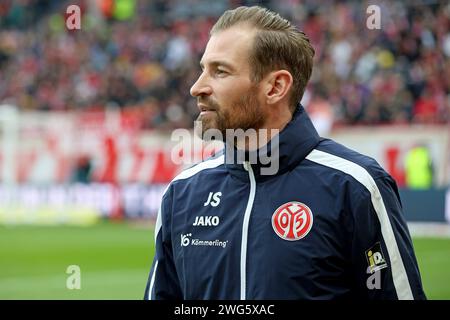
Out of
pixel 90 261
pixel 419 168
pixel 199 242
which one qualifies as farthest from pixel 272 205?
pixel 419 168

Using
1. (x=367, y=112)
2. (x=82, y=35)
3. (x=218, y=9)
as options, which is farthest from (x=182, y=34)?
(x=367, y=112)

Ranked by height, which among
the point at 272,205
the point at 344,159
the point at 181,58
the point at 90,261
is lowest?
the point at 90,261

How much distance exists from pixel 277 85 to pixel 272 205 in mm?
498

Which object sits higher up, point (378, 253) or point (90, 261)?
point (378, 253)

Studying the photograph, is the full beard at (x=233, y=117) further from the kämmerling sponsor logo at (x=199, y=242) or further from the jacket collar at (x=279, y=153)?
the kämmerling sponsor logo at (x=199, y=242)

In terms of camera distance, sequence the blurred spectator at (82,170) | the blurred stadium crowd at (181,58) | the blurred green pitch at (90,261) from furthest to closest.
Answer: the blurred spectator at (82,170), the blurred stadium crowd at (181,58), the blurred green pitch at (90,261)

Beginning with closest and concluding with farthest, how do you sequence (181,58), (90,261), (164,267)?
(164,267) < (90,261) < (181,58)

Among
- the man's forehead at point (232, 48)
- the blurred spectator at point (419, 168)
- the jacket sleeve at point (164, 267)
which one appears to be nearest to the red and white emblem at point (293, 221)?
the jacket sleeve at point (164, 267)

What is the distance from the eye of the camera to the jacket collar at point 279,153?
347 cm

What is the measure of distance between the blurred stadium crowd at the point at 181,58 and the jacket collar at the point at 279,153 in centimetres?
1622

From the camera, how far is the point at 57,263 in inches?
556

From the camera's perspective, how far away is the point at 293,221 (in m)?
3.35

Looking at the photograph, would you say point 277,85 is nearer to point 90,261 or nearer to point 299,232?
point 299,232

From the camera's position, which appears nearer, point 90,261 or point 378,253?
point 378,253
